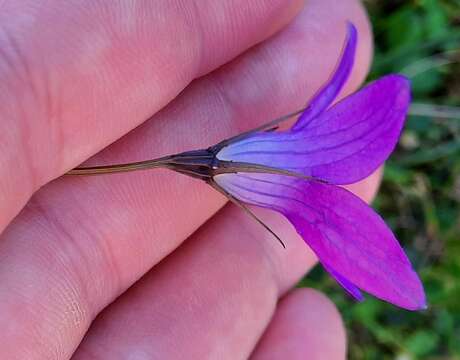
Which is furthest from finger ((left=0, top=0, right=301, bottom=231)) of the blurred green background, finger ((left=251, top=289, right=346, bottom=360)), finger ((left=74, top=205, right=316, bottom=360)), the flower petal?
the blurred green background

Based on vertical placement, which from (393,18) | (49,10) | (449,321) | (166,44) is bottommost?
(449,321)

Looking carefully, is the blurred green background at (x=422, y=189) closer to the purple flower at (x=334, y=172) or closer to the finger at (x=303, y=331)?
the finger at (x=303, y=331)

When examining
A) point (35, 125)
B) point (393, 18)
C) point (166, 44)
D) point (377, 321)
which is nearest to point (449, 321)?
point (377, 321)

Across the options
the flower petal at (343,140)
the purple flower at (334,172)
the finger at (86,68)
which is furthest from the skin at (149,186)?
the flower petal at (343,140)

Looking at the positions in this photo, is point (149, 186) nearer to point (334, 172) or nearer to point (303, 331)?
point (334, 172)

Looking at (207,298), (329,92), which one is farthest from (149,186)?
(329,92)

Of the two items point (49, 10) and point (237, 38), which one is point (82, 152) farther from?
point (237, 38)
